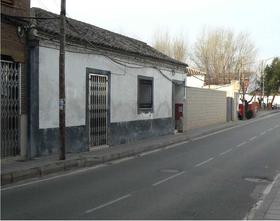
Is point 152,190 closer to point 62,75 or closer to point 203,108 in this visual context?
point 62,75

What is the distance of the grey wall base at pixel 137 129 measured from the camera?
2204 cm

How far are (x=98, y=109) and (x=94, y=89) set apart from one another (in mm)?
823

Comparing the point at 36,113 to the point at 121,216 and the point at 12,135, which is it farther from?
the point at 121,216

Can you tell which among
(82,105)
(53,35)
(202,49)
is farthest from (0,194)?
(202,49)

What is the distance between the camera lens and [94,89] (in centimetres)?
2028

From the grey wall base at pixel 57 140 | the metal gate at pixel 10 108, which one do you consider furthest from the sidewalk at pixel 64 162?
the metal gate at pixel 10 108

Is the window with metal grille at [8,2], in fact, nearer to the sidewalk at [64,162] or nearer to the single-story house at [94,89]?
the single-story house at [94,89]

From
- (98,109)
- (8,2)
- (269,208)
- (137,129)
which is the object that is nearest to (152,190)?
(269,208)

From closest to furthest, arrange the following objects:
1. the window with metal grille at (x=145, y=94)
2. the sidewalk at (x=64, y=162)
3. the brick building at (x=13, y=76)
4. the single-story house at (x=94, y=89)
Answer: the sidewalk at (x=64, y=162) → the brick building at (x=13, y=76) → the single-story house at (x=94, y=89) → the window with metal grille at (x=145, y=94)

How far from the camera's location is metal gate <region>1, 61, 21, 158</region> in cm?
1506

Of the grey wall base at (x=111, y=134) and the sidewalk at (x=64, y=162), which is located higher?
the grey wall base at (x=111, y=134)

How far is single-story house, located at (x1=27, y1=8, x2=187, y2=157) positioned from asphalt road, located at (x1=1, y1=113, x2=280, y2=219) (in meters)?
2.39

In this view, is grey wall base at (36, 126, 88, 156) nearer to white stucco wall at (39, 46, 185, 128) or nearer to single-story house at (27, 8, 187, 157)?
single-story house at (27, 8, 187, 157)

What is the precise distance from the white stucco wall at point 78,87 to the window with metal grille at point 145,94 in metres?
0.27
